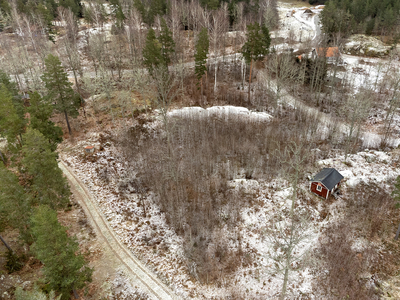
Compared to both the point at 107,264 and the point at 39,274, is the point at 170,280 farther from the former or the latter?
the point at 39,274

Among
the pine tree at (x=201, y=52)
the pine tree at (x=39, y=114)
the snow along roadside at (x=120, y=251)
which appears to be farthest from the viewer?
the pine tree at (x=201, y=52)

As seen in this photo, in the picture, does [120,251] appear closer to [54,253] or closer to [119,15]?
[54,253]

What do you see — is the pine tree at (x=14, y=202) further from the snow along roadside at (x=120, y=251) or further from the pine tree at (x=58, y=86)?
the pine tree at (x=58, y=86)

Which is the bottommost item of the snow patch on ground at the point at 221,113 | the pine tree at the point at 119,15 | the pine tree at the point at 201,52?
the snow patch on ground at the point at 221,113

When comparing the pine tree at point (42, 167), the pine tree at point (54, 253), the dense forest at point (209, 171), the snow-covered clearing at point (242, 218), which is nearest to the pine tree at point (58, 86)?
the dense forest at point (209, 171)

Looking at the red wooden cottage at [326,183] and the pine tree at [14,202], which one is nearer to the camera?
the pine tree at [14,202]

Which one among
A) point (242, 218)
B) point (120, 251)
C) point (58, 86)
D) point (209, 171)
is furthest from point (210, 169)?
point (58, 86)

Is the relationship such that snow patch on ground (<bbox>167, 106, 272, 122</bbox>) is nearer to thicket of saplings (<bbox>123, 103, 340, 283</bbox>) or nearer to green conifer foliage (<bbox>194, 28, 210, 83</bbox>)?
thicket of saplings (<bbox>123, 103, 340, 283</bbox>)

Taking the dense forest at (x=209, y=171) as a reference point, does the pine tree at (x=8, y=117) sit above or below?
above
